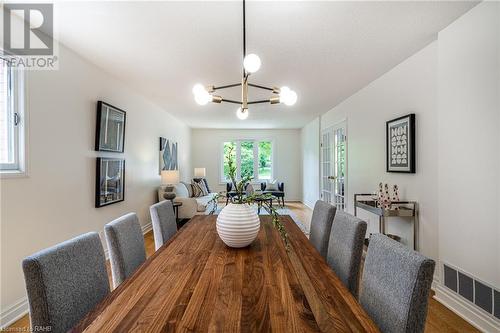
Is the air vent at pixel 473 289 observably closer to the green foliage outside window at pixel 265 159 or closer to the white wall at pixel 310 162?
the white wall at pixel 310 162

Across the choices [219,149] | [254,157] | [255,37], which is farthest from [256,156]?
[255,37]

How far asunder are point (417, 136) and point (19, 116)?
380 centimetres

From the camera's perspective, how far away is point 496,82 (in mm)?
1766

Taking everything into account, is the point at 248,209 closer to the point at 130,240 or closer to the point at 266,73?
the point at 130,240

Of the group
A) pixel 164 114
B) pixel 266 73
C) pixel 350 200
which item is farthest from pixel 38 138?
pixel 350 200

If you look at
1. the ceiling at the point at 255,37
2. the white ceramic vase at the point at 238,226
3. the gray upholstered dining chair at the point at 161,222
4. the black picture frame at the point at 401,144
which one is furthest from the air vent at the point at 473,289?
the gray upholstered dining chair at the point at 161,222

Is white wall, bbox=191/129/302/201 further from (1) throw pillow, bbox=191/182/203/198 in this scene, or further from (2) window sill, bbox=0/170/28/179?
(2) window sill, bbox=0/170/28/179

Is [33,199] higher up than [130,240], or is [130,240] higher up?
[33,199]

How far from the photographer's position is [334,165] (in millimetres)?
5258

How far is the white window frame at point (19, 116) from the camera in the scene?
2016 millimetres

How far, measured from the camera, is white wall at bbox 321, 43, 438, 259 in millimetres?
2488

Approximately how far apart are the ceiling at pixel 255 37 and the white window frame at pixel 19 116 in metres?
0.57

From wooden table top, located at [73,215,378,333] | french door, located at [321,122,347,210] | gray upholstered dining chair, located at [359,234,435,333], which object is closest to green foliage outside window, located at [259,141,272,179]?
french door, located at [321,122,347,210]

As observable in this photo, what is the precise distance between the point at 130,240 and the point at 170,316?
883mm
